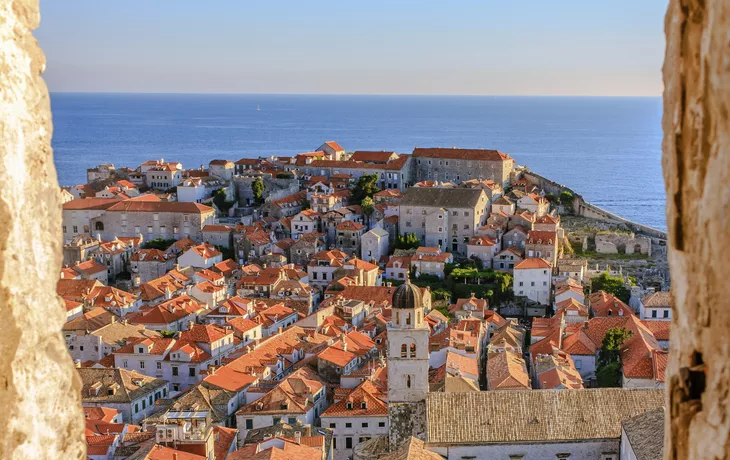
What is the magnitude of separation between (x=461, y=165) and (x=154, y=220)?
18.9 meters

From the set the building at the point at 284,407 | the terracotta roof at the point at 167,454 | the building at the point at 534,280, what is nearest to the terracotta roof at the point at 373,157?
the building at the point at 534,280

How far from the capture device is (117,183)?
5666 cm

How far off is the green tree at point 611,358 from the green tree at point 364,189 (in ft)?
76.5

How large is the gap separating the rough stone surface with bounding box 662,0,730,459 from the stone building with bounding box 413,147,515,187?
5260 cm

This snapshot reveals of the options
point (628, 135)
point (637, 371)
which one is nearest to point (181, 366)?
point (637, 371)

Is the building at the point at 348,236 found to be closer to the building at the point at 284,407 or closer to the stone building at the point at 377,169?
the stone building at the point at 377,169

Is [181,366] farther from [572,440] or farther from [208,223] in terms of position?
[208,223]

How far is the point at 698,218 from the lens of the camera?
268 cm

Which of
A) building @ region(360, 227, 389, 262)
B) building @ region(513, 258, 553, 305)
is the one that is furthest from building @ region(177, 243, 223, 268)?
building @ region(513, 258, 553, 305)

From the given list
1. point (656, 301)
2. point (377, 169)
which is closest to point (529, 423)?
point (656, 301)

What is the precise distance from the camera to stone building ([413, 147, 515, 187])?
55125 mm

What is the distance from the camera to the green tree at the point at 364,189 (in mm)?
50688

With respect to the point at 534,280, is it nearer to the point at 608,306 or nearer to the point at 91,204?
the point at 608,306

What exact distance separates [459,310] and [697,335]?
31867mm
